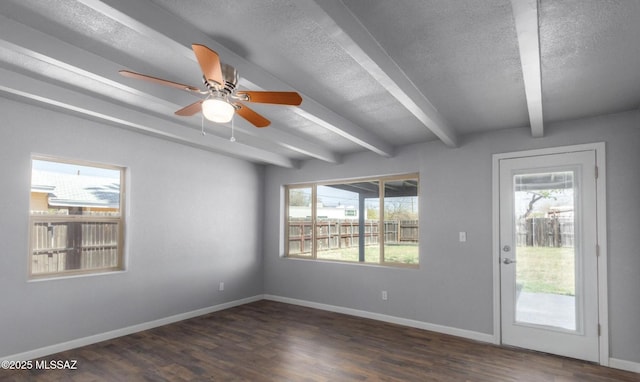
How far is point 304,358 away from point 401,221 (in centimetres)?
229

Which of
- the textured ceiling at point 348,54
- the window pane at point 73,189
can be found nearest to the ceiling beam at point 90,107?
the textured ceiling at point 348,54

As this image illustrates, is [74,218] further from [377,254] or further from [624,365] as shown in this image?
[624,365]

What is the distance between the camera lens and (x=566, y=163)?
3670 millimetres

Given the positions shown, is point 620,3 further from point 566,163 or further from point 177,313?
point 177,313

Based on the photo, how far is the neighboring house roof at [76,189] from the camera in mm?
3611

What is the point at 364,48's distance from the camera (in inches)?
80.4

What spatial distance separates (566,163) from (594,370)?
201cm

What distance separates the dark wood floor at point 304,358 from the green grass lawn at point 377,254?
2.98 feet

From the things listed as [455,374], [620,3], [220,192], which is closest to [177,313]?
[220,192]

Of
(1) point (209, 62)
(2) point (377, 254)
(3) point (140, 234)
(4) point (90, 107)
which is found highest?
(4) point (90, 107)

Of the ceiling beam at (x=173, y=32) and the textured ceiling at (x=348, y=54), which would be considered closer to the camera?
the ceiling beam at (x=173, y=32)

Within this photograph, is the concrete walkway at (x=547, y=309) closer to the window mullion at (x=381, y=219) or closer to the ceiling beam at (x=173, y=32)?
the window mullion at (x=381, y=219)

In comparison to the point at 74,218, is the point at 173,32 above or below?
above

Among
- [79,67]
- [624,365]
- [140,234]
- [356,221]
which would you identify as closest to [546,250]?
[624,365]
